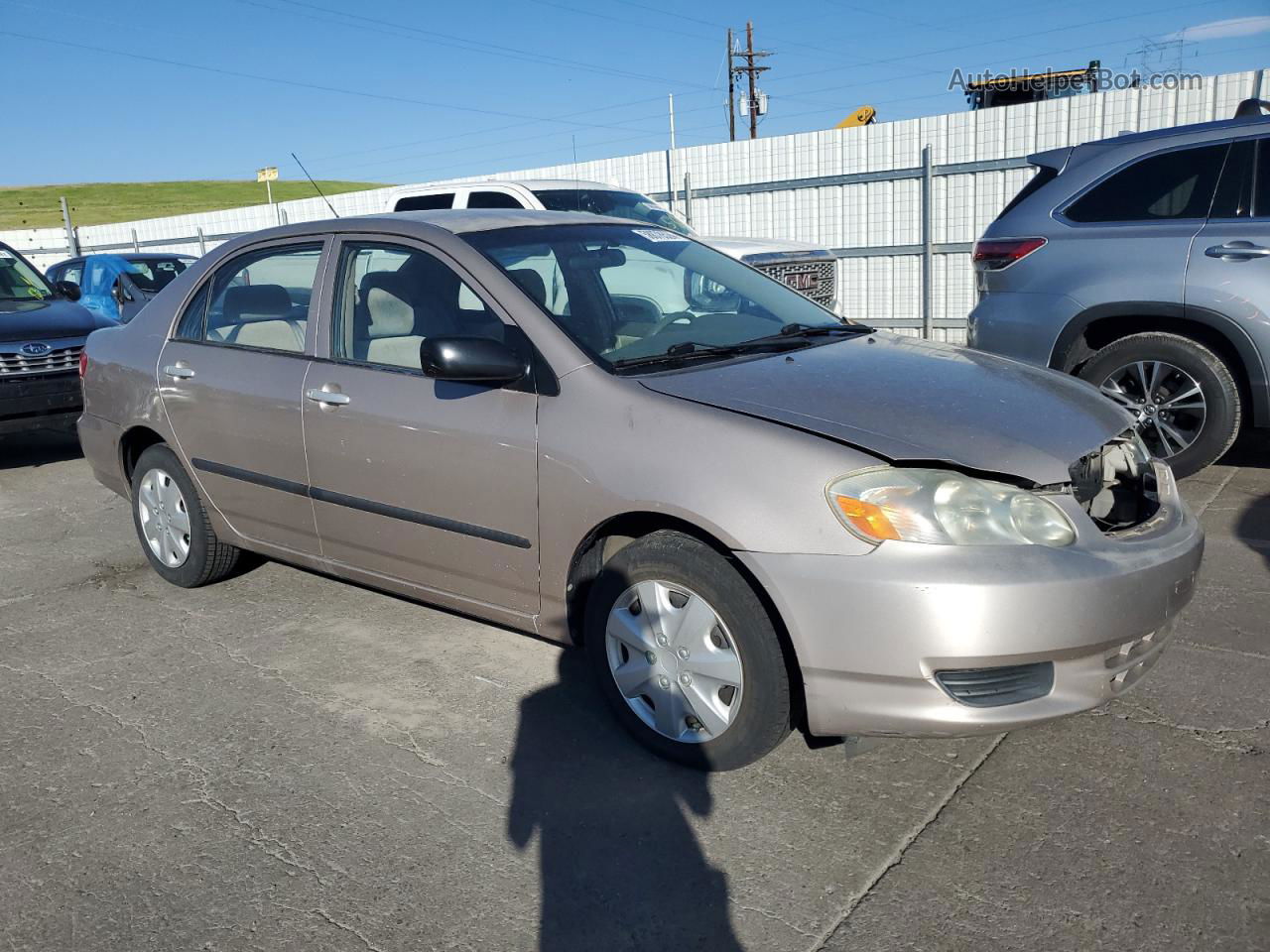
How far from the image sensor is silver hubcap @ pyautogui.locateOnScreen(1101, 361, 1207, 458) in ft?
18.6

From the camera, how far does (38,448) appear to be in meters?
9.27

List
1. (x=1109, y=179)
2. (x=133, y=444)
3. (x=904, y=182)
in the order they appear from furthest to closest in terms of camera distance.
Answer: (x=904, y=182) < (x=1109, y=179) < (x=133, y=444)

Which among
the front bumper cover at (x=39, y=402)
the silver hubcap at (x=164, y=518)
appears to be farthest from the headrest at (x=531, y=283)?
the front bumper cover at (x=39, y=402)

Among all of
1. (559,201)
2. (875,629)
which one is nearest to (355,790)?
(875,629)

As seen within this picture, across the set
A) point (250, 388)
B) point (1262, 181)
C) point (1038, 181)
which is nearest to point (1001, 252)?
point (1038, 181)

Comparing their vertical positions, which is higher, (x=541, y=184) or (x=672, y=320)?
(x=541, y=184)

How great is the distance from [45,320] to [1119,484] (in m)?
7.94

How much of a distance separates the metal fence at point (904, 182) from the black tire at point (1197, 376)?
627 centimetres

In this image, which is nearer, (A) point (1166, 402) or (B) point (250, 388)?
(B) point (250, 388)

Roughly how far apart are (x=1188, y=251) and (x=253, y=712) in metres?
4.99

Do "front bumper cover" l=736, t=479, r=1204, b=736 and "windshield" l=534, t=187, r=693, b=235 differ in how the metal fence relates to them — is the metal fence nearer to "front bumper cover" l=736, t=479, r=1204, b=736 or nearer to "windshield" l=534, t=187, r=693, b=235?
"windshield" l=534, t=187, r=693, b=235

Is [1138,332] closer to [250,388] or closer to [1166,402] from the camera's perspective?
[1166,402]

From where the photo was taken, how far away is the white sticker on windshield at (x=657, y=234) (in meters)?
4.41

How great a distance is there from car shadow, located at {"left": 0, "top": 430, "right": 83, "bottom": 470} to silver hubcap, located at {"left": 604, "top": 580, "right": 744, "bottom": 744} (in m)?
7.03
